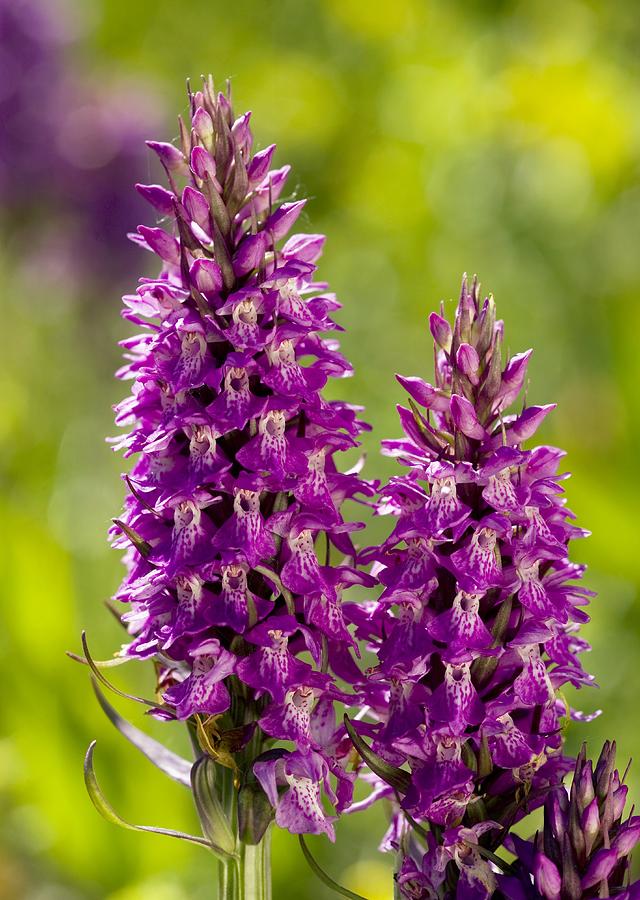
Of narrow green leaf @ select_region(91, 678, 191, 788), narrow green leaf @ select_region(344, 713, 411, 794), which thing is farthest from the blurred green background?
narrow green leaf @ select_region(344, 713, 411, 794)

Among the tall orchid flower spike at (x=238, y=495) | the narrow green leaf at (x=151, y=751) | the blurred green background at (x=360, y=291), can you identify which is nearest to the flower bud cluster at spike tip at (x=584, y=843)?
the tall orchid flower spike at (x=238, y=495)

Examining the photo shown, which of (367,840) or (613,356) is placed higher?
(613,356)

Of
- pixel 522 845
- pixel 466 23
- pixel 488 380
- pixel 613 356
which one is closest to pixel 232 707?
pixel 522 845

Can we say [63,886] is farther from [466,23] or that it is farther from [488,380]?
[466,23]

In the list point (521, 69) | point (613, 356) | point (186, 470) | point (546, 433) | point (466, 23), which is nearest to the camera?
point (186, 470)

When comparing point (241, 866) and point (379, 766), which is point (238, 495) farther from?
point (241, 866)

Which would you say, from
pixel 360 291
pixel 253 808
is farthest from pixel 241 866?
pixel 360 291
